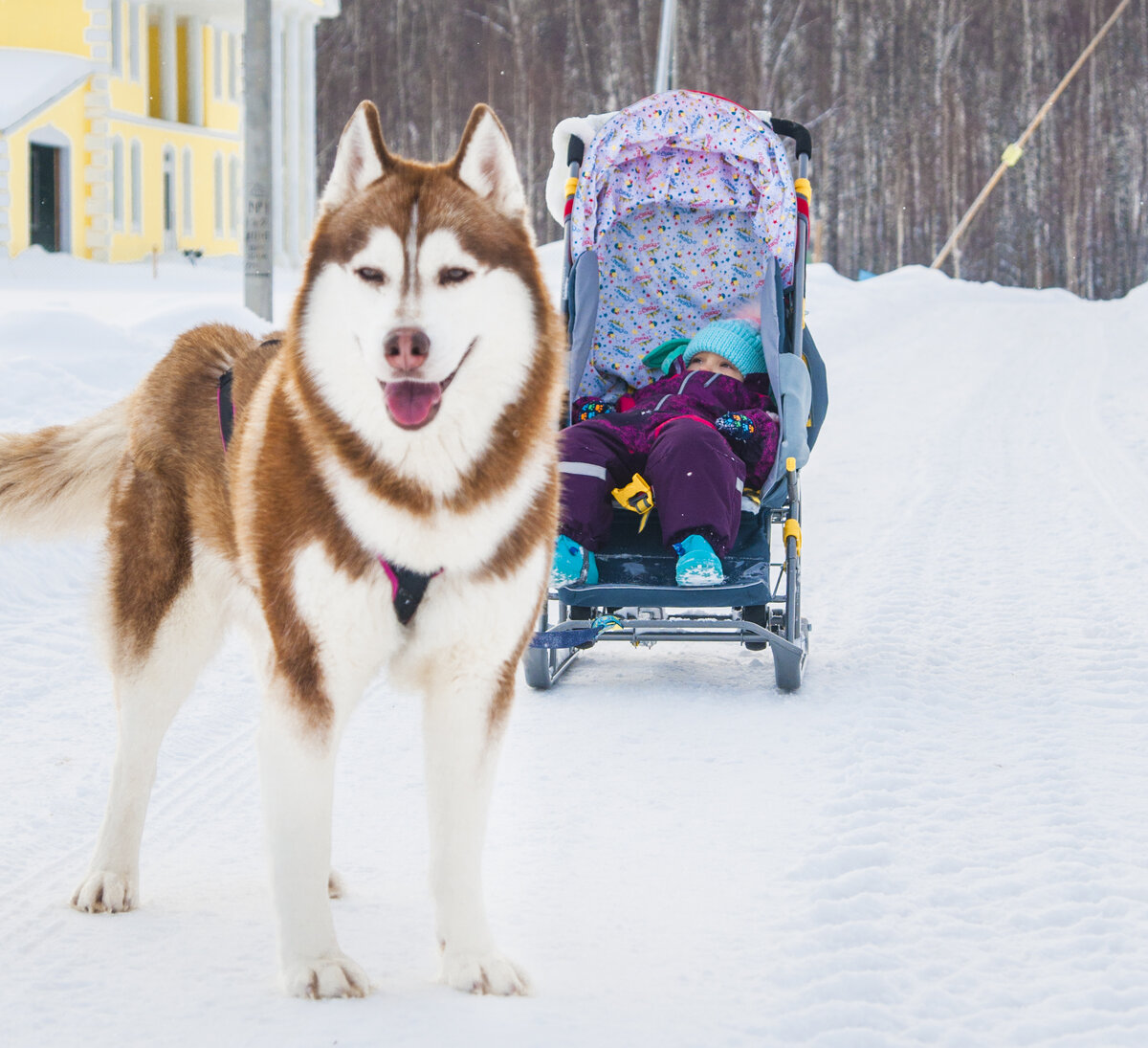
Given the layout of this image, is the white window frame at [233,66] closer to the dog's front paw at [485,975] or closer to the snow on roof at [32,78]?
the snow on roof at [32,78]

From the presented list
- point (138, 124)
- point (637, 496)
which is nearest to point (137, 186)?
point (138, 124)

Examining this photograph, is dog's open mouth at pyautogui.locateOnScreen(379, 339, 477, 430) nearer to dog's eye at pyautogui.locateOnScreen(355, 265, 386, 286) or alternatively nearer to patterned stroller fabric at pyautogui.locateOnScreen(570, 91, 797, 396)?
dog's eye at pyautogui.locateOnScreen(355, 265, 386, 286)

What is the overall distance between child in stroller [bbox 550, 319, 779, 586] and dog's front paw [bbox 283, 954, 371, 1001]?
7.03 feet

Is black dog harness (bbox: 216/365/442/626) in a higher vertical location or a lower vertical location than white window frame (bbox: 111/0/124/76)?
lower

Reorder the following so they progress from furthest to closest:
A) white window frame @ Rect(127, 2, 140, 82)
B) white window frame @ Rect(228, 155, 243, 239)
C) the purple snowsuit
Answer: white window frame @ Rect(228, 155, 243, 239) → white window frame @ Rect(127, 2, 140, 82) → the purple snowsuit

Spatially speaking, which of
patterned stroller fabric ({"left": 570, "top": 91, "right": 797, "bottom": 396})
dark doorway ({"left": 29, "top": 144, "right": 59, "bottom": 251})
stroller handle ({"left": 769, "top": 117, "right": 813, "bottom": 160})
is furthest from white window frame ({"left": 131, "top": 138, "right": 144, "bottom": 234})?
stroller handle ({"left": 769, "top": 117, "right": 813, "bottom": 160})

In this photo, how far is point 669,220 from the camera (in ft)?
18.6

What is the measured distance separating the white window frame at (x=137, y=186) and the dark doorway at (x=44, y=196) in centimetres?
139

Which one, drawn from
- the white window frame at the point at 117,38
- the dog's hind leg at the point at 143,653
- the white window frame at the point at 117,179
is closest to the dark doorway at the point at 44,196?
the white window frame at the point at 117,179

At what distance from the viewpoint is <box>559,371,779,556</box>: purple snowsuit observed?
14.5ft

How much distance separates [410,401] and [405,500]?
0.63 feet

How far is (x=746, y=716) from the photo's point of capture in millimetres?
4180

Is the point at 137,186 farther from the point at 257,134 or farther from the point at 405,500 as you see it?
the point at 405,500

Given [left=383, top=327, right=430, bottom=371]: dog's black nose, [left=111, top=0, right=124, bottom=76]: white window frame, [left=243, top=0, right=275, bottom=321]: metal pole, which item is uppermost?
[left=111, top=0, right=124, bottom=76]: white window frame
